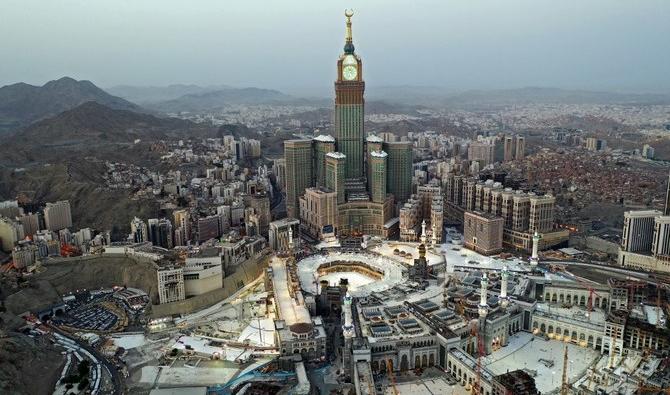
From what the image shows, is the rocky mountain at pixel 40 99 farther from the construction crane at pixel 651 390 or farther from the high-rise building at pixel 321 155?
the construction crane at pixel 651 390

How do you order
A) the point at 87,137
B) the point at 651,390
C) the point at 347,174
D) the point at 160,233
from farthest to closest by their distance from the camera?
the point at 87,137 < the point at 347,174 < the point at 160,233 < the point at 651,390

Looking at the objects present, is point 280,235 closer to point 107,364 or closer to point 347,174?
point 347,174

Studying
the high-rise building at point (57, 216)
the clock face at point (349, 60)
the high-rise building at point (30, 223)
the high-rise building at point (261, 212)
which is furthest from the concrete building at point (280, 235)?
the high-rise building at point (30, 223)

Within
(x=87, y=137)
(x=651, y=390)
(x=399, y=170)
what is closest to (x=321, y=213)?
(x=399, y=170)

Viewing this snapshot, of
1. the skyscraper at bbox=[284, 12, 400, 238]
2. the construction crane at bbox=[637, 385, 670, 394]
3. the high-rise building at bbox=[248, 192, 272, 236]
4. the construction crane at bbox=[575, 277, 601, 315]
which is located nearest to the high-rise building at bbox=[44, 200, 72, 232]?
the high-rise building at bbox=[248, 192, 272, 236]

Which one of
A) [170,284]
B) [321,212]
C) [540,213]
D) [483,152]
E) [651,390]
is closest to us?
[651,390]

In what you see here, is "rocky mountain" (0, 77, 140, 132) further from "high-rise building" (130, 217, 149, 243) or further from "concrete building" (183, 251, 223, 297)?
"concrete building" (183, 251, 223, 297)

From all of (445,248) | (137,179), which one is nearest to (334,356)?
(445,248)
